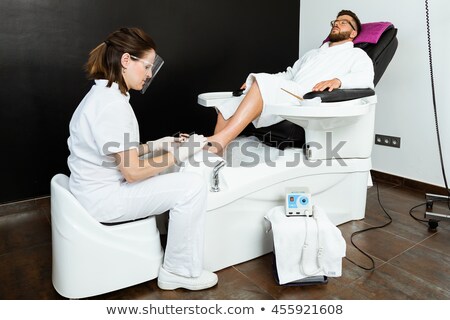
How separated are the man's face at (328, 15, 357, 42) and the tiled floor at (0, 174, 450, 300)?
1122 mm

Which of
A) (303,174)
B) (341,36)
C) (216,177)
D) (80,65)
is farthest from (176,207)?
(341,36)

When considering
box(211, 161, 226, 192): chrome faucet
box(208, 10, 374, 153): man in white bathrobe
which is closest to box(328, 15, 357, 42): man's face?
box(208, 10, 374, 153): man in white bathrobe

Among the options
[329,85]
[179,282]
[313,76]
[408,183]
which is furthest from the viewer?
[408,183]

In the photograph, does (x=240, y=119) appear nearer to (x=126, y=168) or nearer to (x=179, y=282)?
(x=126, y=168)

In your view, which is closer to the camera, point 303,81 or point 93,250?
point 93,250

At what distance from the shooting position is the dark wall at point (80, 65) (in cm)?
206

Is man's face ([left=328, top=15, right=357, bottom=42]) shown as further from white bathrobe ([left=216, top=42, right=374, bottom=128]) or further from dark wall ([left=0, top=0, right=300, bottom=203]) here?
dark wall ([left=0, top=0, right=300, bottom=203])

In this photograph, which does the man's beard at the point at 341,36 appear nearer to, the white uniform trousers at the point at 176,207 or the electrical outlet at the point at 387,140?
the electrical outlet at the point at 387,140

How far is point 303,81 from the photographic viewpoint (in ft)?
7.14

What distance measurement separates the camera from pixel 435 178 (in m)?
2.42

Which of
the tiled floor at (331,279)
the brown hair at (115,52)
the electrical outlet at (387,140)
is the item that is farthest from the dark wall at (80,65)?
the electrical outlet at (387,140)

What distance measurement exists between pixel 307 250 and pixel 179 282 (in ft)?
A: 1.69

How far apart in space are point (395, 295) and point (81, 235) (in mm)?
1187
